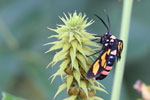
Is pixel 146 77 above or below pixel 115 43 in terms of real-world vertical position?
below

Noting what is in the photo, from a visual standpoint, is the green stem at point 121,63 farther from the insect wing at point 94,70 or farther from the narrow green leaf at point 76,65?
the narrow green leaf at point 76,65

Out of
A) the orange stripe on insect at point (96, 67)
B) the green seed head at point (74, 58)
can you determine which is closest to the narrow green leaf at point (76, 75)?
the green seed head at point (74, 58)

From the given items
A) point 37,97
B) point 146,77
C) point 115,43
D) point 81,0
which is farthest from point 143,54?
point 115,43

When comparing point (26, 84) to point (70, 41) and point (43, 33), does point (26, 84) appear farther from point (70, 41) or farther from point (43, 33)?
point (70, 41)

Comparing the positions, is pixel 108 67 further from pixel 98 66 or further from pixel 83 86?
pixel 83 86

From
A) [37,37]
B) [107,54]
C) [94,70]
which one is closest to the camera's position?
[94,70]

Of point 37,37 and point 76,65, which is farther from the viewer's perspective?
point 37,37

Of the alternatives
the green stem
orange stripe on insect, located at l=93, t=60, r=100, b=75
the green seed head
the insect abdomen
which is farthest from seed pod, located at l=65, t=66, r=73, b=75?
the green stem

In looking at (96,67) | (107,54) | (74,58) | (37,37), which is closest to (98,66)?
(96,67)
